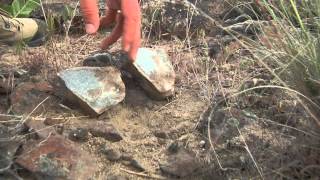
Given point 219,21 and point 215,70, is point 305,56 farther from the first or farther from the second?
point 219,21

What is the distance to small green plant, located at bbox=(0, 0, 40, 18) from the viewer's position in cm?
275

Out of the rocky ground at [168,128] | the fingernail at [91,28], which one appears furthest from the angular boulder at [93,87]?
the fingernail at [91,28]

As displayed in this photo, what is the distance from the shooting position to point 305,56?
1942mm

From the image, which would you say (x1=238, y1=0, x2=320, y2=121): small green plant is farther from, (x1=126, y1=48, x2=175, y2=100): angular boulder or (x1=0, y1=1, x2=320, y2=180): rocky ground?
(x1=126, y1=48, x2=175, y2=100): angular boulder

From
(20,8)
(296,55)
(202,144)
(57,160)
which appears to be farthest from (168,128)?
(20,8)

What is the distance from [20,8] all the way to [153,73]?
2.50 ft

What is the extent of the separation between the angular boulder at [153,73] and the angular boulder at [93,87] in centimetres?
8

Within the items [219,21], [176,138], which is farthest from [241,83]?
[219,21]

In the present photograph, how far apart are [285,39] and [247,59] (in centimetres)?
42

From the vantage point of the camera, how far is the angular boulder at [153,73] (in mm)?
2338

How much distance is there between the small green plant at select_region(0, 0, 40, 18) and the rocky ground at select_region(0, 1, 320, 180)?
0.24 m

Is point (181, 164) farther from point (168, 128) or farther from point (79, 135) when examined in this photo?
point (79, 135)

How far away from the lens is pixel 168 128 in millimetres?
2236

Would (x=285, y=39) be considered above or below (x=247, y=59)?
above
